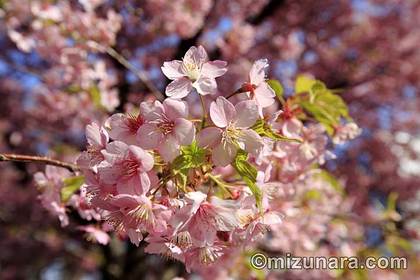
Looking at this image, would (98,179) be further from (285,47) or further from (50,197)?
(285,47)

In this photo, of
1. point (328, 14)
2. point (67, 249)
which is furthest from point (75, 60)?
point (67, 249)

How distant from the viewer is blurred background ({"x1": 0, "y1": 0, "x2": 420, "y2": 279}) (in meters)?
3.13

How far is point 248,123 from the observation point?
1.07 meters

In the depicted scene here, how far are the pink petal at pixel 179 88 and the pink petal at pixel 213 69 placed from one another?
0.05m

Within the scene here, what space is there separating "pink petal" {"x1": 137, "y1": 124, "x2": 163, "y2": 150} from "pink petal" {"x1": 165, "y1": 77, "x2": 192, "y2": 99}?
92 mm

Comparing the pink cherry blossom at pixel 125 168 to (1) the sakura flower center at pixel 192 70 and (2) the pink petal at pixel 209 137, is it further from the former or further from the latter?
(1) the sakura flower center at pixel 192 70

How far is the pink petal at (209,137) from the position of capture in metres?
1.04

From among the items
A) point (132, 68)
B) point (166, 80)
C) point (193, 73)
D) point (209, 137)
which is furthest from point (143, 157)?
point (166, 80)

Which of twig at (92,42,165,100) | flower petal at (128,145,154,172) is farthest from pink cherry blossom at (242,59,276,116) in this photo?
twig at (92,42,165,100)

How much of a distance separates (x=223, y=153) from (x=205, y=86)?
0.58 feet

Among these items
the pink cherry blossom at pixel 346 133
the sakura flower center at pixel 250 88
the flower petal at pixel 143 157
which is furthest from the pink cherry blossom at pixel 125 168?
the pink cherry blossom at pixel 346 133

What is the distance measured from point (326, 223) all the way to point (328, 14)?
13.1ft

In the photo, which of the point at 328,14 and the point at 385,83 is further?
the point at 385,83

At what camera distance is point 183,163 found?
3.41ft
